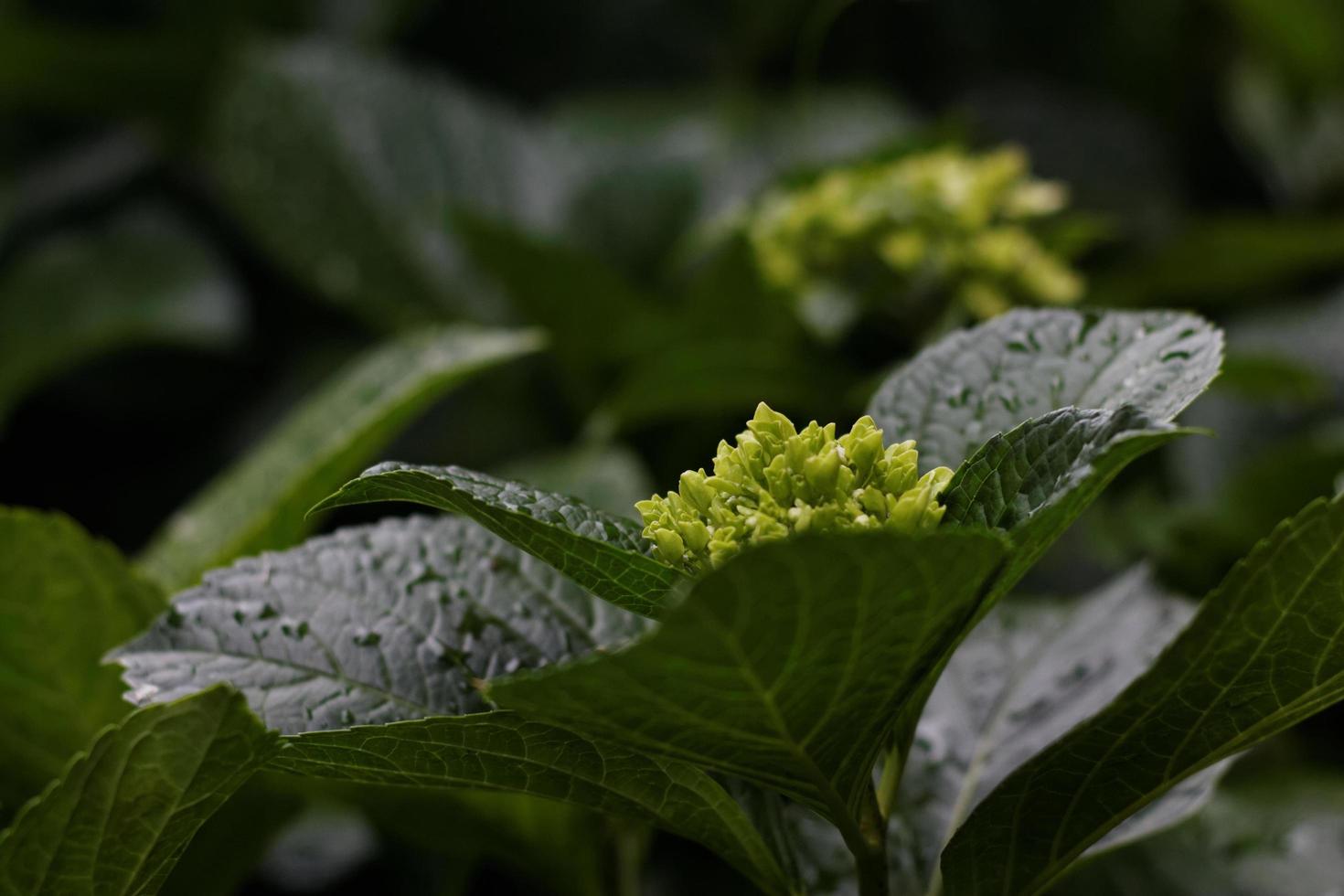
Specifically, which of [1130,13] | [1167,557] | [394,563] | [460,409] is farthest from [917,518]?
[1130,13]

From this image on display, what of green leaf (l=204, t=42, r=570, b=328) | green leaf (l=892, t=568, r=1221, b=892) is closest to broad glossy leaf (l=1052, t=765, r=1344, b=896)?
green leaf (l=892, t=568, r=1221, b=892)

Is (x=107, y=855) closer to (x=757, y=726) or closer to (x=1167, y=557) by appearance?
(x=757, y=726)

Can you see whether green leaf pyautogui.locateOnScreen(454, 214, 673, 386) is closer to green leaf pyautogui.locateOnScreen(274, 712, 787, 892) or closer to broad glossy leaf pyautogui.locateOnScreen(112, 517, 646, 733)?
broad glossy leaf pyautogui.locateOnScreen(112, 517, 646, 733)

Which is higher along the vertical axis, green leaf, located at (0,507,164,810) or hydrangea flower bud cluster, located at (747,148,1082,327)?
hydrangea flower bud cluster, located at (747,148,1082,327)

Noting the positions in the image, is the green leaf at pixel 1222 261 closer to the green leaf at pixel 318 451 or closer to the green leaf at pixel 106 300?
the green leaf at pixel 318 451

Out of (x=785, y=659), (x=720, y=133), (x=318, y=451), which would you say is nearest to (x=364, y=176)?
(x=720, y=133)
